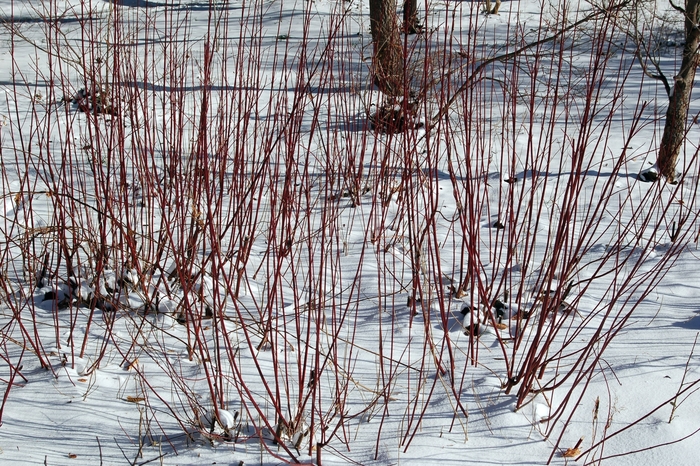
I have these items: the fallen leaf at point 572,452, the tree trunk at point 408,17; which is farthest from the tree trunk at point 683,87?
the fallen leaf at point 572,452

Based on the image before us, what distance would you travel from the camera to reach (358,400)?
180 centimetres

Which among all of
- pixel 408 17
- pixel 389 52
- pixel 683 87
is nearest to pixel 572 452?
pixel 408 17

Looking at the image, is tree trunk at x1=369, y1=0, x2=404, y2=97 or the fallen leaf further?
tree trunk at x1=369, y1=0, x2=404, y2=97

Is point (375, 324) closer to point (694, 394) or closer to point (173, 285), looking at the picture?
point (173, 285)

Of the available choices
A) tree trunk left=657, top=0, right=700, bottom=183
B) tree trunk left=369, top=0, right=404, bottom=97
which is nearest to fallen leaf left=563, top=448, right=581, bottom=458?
tree trunk left=369, top=0, right=404, bottom=97

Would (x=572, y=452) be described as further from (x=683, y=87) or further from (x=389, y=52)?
(x=683, y=87)

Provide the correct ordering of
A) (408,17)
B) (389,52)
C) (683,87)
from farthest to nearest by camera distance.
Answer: (683,87) → (389,52) → (408,17)

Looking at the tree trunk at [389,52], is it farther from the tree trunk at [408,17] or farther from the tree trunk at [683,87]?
the tree trunk at [683,87]

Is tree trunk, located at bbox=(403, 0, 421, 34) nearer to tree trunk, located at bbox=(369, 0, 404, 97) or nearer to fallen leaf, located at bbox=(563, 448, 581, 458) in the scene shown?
tree trunk, located at bbox=(369, 0, 404, 97)

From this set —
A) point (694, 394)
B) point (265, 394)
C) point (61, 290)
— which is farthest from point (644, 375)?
point (61, 290)

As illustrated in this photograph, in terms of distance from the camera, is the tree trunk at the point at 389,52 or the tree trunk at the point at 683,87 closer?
the tree trunk at the point at 389,52

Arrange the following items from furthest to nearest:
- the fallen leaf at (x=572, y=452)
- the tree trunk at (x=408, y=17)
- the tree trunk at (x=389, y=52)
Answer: the tree trunk at (x=389, y=52) < the tree trunk at (x=408, y=17) < the fallen leaf at (x=572, y=452)

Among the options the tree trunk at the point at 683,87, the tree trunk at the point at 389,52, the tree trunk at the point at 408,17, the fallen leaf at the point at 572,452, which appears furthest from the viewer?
the tree trunk at the point at 683,87

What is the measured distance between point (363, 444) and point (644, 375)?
0.89 metres
